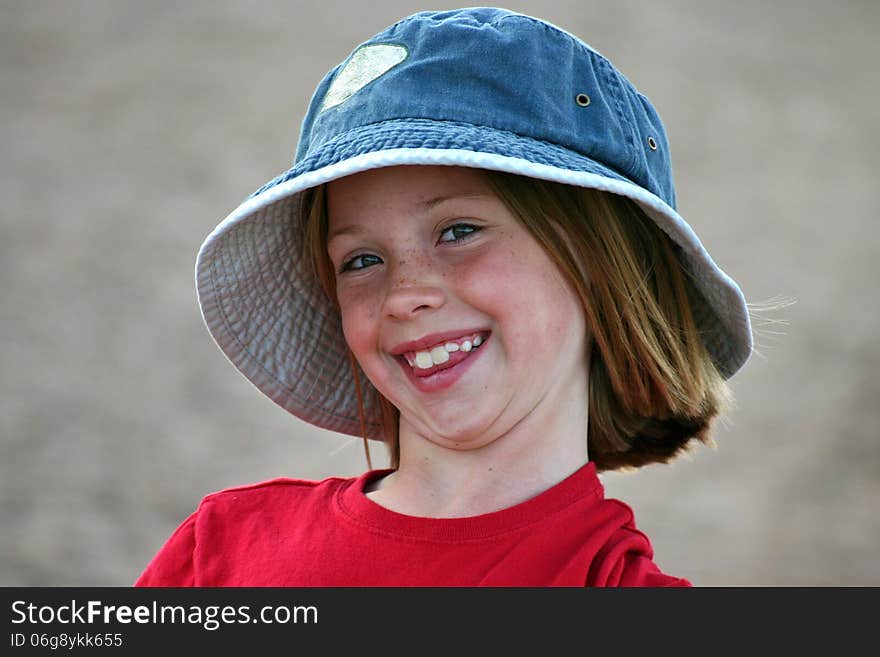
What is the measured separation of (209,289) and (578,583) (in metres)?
0.58

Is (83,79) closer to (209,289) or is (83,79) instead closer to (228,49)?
(228,49)

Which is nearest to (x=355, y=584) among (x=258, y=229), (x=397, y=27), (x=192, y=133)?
(x=258, y=229)

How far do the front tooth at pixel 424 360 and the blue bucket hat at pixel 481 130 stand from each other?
0.20m

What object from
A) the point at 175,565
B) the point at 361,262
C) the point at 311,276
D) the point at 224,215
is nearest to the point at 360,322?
the point at 361,262

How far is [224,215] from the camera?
4.63 meters

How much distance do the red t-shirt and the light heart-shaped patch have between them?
428 millimetres

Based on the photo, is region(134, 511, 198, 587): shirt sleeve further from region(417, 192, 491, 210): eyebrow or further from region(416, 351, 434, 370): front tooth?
region(417, 192, 491, 210): eyebrow

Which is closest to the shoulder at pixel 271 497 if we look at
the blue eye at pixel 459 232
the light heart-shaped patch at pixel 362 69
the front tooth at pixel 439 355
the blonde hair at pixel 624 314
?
the blonde hair at pixel 624 314

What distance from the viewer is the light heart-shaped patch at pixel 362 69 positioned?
124 centimetres

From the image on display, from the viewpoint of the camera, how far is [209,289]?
142cm

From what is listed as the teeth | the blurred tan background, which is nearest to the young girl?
the teeth

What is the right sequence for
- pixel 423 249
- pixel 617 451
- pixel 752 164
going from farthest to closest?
pixel 752 164, pixel 617 451, pixel 423 249

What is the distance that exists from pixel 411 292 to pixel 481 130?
0.18 m

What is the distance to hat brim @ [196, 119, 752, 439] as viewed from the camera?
3.74 feet
